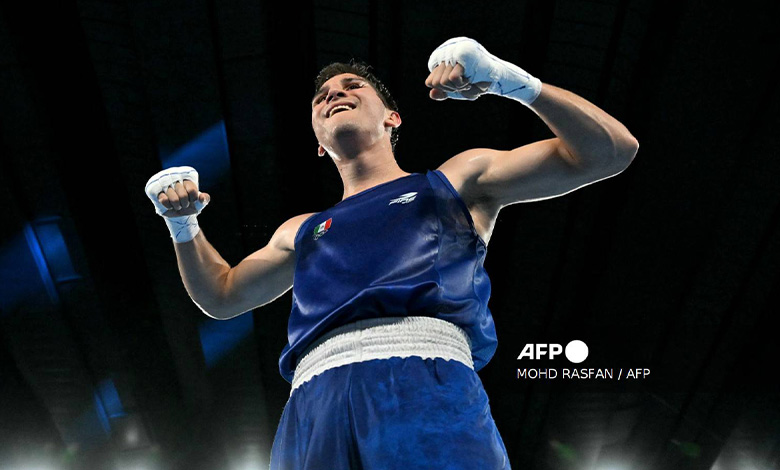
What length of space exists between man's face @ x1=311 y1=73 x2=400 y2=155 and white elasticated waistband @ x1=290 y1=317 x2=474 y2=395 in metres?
0.74

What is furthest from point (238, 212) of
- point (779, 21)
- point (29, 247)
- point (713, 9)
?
point (779, 21)

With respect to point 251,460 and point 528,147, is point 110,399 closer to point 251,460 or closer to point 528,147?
point 251,460

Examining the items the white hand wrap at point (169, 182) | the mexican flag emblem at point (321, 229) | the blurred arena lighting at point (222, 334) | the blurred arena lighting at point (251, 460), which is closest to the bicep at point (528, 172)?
→ the mexican flag emblem at point (321, 229)

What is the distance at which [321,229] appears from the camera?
2236 millimetres

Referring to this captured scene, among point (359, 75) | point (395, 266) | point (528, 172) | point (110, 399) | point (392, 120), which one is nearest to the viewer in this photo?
point (395, 266)

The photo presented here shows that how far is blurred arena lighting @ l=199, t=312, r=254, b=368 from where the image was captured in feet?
21.2

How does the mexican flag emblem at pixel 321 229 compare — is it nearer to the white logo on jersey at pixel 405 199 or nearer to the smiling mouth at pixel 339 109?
the white logo on jersey at pixel 405 199

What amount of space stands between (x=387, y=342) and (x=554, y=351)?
5.17 meters

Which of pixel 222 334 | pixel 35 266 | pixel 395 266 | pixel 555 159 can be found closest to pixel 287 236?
pixel 395 266

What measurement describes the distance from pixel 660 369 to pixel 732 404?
819 mm

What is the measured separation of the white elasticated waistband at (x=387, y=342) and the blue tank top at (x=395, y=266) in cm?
2

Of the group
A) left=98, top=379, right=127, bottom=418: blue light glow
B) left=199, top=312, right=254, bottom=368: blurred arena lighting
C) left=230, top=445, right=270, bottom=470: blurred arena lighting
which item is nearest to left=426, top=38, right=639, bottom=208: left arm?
left=199, top=312, right=254, bottom=368: blurred arena lighting

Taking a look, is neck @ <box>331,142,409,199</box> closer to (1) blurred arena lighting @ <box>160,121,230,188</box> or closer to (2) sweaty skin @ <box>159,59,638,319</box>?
(2) sweaty skin @ <box>159,59,638,319</box>

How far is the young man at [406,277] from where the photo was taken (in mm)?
1720
